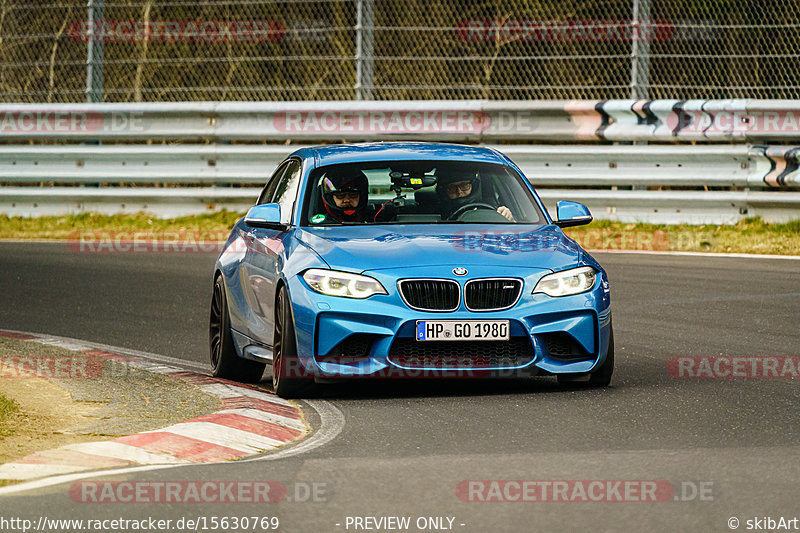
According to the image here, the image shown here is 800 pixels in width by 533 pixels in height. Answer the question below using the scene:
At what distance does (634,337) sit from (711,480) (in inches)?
187

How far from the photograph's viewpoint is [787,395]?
316 inches

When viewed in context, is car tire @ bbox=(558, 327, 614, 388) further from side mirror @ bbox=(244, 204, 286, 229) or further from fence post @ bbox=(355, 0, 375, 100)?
fence post @ bbox=(355, 0, 375, 100)

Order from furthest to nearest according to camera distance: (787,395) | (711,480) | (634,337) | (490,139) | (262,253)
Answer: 1. (490,139)
2. (634,337)
3. (262,253)
4. (787,395)
5. (711,480)

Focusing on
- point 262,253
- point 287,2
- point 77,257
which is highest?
point 287,2

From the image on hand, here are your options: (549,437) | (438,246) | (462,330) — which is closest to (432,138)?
(438,246)

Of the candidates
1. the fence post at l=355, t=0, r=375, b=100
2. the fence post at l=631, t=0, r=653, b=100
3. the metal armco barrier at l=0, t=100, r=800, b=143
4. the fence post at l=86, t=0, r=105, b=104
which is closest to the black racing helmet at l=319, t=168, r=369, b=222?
the fence post at l=631, t=0, r=653, b=100

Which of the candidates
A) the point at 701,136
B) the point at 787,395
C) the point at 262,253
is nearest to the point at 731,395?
the point at 787,395

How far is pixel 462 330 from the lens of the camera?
787 centimetres

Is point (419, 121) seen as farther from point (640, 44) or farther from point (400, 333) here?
point (400, 333)

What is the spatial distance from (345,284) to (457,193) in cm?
154

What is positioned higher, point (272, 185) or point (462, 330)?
point (272, 185)

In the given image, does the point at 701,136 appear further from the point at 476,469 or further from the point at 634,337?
the point at 476,469

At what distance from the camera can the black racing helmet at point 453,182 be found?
30.1ft

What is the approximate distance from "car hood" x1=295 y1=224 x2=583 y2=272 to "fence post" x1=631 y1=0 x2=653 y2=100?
27.7 feet
